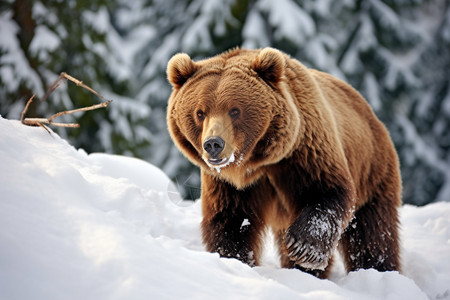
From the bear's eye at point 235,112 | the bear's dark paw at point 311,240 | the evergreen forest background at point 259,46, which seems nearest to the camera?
the bear's dark paw at point 311,240

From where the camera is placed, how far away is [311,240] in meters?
3.52

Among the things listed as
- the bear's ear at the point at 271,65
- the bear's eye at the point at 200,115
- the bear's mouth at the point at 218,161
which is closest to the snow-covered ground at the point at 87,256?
the bear's mouth at the point at 218,161

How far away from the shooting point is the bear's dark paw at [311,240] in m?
3.53

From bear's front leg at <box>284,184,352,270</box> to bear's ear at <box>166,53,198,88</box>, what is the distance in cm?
130

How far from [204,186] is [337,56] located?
14.2m

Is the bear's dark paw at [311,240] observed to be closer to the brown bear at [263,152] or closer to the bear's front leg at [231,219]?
the brown bear at [263,152]

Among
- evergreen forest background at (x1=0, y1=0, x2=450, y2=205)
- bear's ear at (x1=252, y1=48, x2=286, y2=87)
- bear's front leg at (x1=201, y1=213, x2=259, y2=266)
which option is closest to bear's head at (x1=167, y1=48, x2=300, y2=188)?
bear's ear at (x1=252, y1=48, x2=286, y2=87)

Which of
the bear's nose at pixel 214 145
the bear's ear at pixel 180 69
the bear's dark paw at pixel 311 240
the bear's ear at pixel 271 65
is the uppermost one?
the bear's ear at pixel 271 65

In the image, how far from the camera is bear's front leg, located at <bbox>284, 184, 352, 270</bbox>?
3.53m

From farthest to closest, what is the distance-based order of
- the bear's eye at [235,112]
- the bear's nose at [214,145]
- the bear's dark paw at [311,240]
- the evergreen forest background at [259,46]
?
the evergreen forest background at [259,46]
the bear's eye at [235,112]
the bear's dark paw at [311,240]
the bear's nose at [214,145]

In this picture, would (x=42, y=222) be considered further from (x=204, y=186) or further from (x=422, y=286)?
(x=422, y=286)

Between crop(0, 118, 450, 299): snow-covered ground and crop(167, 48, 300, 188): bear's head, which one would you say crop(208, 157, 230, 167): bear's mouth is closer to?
crop(167, 48, 300, 188): bear's head

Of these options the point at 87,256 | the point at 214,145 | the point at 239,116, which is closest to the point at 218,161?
the point at 214,145

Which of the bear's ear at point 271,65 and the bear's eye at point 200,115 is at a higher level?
the bear's ear at point 271,65
